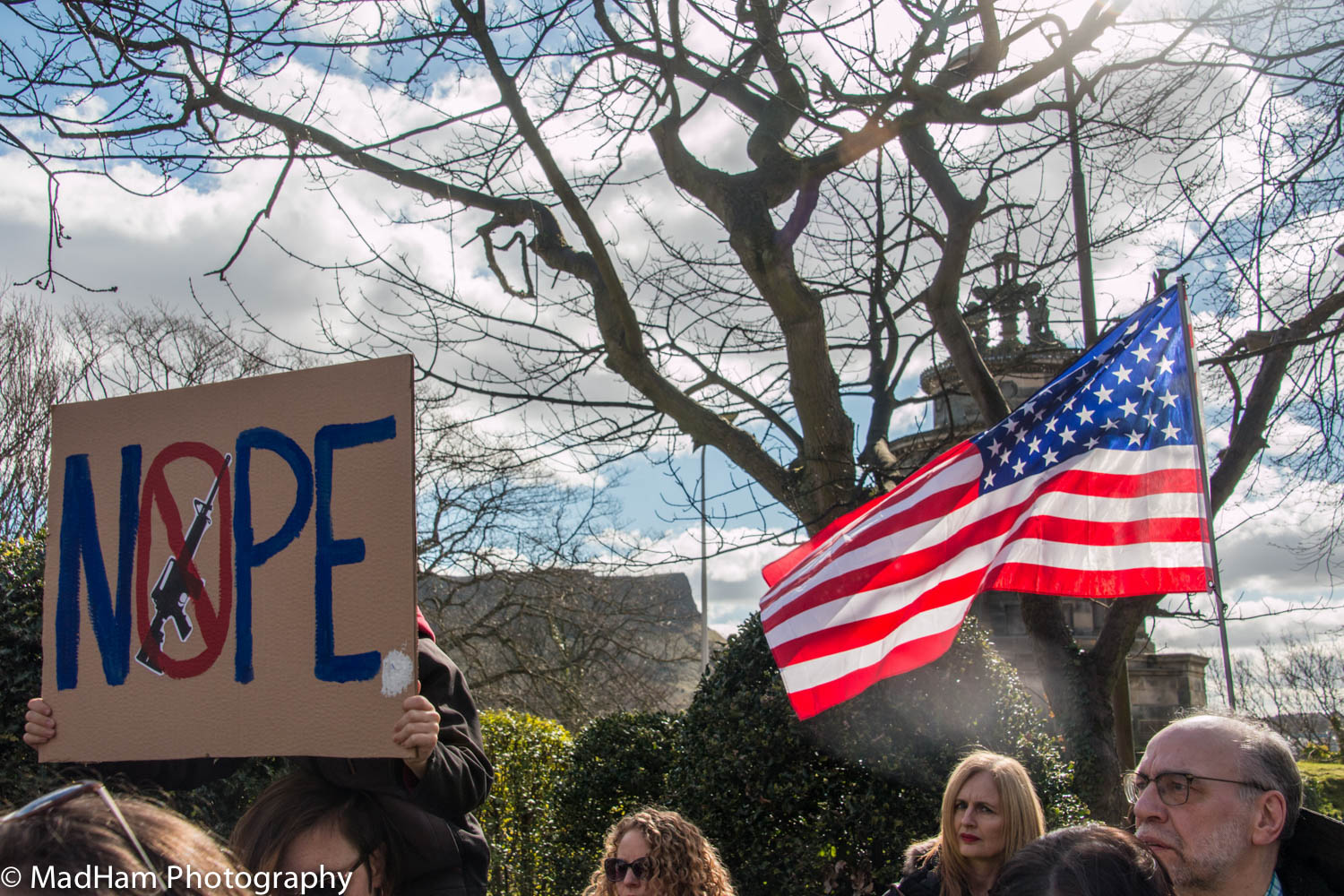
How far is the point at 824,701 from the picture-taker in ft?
13.3

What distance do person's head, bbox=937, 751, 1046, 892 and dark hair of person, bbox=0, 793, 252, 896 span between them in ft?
8.96

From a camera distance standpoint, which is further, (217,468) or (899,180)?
(899,180)

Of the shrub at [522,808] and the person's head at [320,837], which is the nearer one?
the person's head at [320,837]

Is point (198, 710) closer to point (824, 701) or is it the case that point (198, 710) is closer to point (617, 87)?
point (824, 701)

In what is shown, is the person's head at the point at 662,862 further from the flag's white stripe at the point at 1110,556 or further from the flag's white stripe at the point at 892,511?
the flag's white stripe at the point at 1110,556

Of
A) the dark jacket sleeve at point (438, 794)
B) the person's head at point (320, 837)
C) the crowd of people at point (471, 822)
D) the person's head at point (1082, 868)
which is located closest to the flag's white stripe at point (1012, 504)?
the crowd of people at point (471, 822)

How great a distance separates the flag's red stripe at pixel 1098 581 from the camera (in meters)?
4.24

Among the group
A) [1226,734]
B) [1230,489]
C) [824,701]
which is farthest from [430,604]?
[1226,734]

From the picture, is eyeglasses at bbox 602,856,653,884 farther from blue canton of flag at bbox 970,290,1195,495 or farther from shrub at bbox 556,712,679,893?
shrub at bbox 556,712,679,893

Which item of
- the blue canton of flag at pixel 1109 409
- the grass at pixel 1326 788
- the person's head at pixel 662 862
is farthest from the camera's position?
the grass at pixel 1326 788

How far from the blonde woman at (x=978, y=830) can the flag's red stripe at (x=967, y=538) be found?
1004 mm

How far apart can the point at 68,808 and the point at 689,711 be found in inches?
159

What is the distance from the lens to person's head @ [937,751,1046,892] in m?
3.44

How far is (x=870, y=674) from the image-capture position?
162 inches
